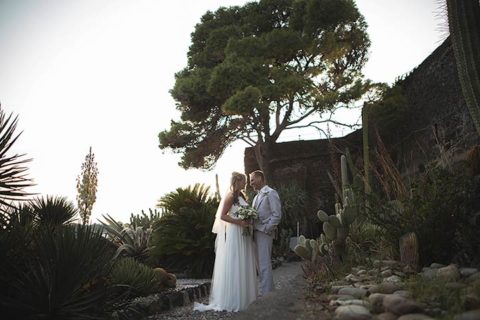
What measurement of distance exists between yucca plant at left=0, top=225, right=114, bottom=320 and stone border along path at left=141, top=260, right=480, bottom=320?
1308 millimetres

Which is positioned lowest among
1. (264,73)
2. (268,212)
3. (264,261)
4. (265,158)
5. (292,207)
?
(264,261)

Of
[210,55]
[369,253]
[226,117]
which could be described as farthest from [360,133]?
[369,253]

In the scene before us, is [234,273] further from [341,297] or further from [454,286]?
[454,286]

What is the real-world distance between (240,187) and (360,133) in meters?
11.2

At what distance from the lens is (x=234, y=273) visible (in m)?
5.15

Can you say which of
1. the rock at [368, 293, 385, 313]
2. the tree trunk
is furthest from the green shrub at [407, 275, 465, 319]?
the tree trunk

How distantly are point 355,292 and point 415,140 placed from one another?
993 cm

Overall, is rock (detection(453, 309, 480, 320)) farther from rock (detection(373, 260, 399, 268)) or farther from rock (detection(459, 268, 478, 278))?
rock (detection(373, 260, 399, 268))

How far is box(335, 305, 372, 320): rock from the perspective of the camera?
2.15 m

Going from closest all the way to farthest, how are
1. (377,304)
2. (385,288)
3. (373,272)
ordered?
1. (377,304)
2. (385,288)
3. (373,272)

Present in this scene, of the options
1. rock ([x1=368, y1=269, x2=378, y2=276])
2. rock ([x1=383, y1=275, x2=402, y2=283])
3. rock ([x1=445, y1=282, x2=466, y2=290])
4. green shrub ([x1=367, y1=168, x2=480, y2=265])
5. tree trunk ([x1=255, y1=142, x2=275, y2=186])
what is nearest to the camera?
rock ([x1=445, y1=282, x2=466, y2=290])

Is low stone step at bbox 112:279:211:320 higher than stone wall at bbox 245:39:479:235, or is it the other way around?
stone wall at bbox 245:39:479:235

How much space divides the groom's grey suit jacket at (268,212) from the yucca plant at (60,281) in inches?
86.1

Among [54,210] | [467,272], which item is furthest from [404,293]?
[54,210]
